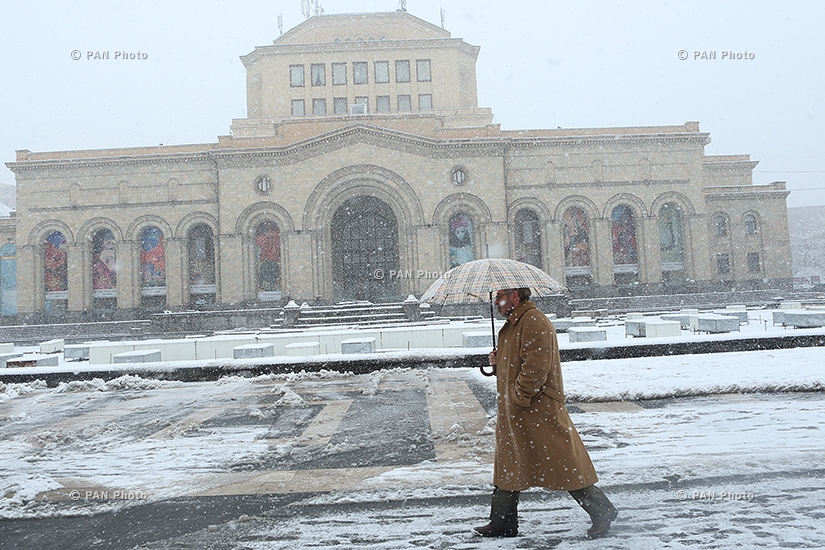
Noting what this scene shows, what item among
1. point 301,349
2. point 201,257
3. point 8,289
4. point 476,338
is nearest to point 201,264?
point 201,257

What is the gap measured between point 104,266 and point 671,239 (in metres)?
33.8

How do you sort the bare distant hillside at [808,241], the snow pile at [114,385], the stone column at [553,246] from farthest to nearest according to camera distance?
the bare distant hillside at [808,241], the stone column at [553,246], the snow pile at [114,385]

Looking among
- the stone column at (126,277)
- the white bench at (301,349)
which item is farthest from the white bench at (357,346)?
the stone column at (126,277)

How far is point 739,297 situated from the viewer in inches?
1253

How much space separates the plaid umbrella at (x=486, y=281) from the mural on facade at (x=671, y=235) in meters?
33.0

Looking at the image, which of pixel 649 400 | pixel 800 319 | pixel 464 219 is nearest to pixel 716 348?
pixel 649 400

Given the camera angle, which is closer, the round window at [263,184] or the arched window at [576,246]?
the round window at [263,184]

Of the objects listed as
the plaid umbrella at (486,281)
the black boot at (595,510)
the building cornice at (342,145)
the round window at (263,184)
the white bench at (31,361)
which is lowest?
the black boot at (595,510)

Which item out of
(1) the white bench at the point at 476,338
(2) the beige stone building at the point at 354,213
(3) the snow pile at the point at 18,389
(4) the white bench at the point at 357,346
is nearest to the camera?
(3) the snow pile at the point at 18,389

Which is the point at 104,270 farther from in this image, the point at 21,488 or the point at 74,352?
the point at 21,488

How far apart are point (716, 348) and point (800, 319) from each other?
872 centimetres

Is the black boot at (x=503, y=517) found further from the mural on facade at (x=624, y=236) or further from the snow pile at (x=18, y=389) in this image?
Result: the mural on facade at (x=624, y=236)

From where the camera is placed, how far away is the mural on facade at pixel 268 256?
109ft

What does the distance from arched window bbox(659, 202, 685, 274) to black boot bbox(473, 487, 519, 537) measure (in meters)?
34.7
